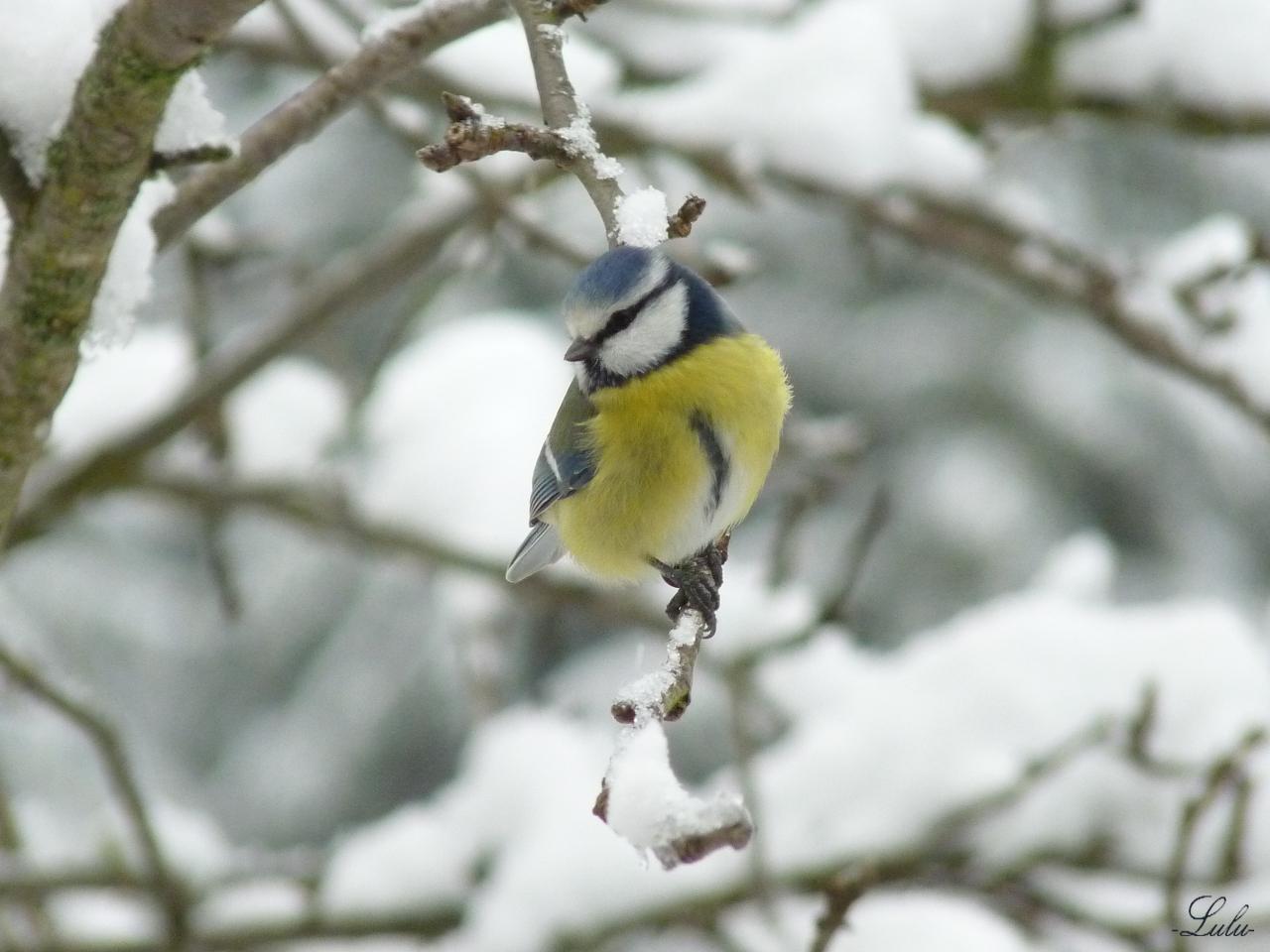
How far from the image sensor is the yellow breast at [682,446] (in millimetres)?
1880

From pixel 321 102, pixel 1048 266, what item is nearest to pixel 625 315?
pixel 321 102

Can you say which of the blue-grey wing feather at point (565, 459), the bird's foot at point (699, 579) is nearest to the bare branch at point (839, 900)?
the bird's foot at point (699, 579)

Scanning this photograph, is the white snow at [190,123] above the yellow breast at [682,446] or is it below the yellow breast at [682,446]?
below

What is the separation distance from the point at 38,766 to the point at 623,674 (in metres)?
2.43

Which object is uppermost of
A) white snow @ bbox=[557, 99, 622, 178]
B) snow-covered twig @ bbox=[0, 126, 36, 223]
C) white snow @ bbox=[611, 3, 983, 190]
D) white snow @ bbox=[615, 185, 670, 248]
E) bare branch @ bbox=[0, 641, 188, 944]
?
white snow @ bbox=[611, 3, 983, 190]

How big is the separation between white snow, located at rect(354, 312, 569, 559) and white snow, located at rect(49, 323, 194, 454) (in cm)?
47

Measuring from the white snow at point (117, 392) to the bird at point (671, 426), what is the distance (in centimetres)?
112

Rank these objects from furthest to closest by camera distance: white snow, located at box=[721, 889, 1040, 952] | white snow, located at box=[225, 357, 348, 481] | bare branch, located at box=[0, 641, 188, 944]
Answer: white snow, located at box=[225, 357, 348, 481] < white snow, located at box=[721, 889, 1040, 952] < bare branch, located at box=[0, 641, 188, 944]

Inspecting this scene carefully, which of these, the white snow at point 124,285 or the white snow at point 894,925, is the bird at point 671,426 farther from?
the white snow at point 894,925

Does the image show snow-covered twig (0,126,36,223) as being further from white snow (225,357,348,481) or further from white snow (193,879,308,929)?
white snow (193,879,308,929)

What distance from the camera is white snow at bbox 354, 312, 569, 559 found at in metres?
2.93

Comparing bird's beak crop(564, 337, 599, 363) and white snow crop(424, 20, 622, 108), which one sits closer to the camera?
bird's beak crop(564, 337, 599, 363)
